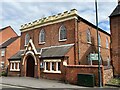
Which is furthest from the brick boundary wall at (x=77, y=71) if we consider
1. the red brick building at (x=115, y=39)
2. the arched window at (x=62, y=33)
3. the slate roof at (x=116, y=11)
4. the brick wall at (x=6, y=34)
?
the brick wall at (x=6, y=34)

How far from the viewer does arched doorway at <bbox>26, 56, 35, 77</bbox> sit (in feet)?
82.9

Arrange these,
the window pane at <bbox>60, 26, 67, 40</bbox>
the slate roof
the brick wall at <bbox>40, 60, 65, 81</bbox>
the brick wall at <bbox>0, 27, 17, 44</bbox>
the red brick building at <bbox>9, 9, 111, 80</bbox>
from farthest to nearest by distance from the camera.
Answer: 1. the brick wall at <bbox>0, 27, 17, 44</bbox>
2. the window pane at <bbox>60, 26, 67, 40</bbox>
3. the red brick building at <bbox>9, 9, 111, 80</bbox>
4. the brick wall at <bbox>40, 60, 65, 81</bbox>
5. the slate roof

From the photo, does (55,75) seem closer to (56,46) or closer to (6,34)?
(56,46)

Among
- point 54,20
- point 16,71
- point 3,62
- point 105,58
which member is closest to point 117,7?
point 54,20

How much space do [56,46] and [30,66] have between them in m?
5.21

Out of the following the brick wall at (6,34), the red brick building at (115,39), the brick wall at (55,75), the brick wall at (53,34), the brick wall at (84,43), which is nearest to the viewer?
the red brick building at (115,39)

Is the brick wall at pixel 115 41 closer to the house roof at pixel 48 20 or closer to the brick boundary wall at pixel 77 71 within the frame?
the brick boundary wall at pixel 77 71

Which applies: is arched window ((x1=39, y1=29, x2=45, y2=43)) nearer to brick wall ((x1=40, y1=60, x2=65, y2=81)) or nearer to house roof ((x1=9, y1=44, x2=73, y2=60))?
house roof ((x1=9, y1=44, x2=73, y2=60))

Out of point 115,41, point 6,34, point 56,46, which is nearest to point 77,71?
point 115,41

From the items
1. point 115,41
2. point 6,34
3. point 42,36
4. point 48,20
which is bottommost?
point 115,41

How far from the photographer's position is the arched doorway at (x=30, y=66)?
82.9 feet

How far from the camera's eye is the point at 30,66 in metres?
25.7

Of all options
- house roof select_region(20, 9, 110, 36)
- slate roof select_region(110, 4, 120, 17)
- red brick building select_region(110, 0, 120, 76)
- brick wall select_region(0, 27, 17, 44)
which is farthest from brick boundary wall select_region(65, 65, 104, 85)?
brick wall select_region(0, 27, 17, 44)

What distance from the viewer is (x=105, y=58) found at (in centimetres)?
3078
